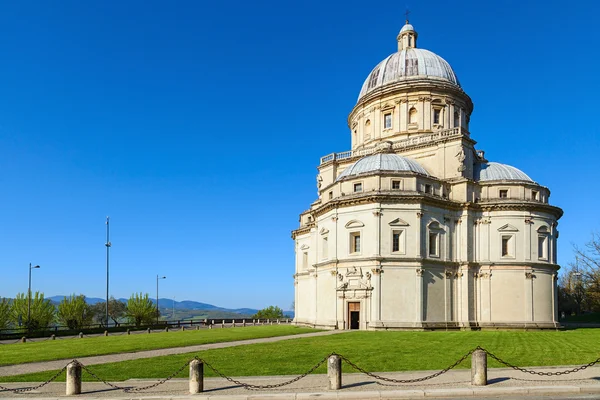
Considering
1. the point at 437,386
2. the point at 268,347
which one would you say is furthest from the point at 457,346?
the point at 437,386

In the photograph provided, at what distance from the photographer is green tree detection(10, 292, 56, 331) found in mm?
59500

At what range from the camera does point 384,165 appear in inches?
1839

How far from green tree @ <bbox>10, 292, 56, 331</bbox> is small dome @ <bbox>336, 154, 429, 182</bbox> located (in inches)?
1598

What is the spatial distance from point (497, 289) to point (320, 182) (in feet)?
75.8

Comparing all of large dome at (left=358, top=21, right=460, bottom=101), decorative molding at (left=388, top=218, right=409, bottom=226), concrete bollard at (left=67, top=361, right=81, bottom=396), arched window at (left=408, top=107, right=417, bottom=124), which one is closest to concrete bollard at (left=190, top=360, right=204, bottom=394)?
concrete bollard at (left=67, top=361, right=81, bottom=396)

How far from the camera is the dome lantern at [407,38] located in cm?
6456

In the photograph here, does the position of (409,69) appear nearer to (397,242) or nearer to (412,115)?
(412,115)

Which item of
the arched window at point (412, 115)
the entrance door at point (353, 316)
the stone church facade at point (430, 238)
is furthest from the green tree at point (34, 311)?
the arched window at point (412, 115)

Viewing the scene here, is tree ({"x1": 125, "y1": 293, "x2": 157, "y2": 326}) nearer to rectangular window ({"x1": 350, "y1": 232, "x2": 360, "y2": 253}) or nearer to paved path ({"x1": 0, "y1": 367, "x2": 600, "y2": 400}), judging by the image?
rectangular window ({"x1": 350, "y1": 232, "x2": 360, "y2": 253})

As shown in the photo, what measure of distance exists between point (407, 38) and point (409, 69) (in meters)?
8.05

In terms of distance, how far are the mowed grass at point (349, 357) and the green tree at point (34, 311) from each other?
41527mm

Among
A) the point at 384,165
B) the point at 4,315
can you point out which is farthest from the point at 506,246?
the point at 4,315

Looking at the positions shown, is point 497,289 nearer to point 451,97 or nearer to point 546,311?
point 546,311

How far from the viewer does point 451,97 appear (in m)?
56.5
